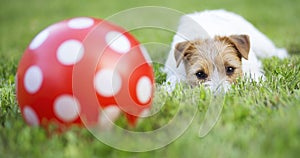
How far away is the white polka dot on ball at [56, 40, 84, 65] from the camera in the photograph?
9.87 feet

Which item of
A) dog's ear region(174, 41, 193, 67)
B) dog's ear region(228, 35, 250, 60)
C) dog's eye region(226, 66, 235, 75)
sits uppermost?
dog's ear region(228, 35, 250, 60)

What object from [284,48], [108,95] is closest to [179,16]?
[284,48]

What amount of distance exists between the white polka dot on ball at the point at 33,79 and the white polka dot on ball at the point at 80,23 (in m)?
0.43

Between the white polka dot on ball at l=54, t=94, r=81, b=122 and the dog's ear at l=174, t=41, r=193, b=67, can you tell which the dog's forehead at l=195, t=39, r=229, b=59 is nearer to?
the dog's ear at l=174, t=41, r=193, b=67

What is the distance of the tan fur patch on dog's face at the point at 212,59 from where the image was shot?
4.52 metres

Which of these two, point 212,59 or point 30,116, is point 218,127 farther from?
point 212,59

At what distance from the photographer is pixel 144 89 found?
325 centimetres

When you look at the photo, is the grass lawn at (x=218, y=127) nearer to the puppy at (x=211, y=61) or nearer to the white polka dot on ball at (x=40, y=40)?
the puppy at (x=211, y=61)

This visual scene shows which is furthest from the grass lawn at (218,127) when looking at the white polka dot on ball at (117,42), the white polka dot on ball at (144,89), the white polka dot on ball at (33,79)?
the white polka dot on ball at (117,42)

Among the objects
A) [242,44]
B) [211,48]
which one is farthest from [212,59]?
[242,44]

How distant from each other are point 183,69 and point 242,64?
0.73 meters

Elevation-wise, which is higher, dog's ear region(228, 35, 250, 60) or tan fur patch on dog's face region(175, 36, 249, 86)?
dog's ear region(228, 35, 250, 60)

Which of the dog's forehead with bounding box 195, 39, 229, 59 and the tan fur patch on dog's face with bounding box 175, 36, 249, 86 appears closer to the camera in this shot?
the tan fur patch on dog's face with bounding box 175, 36, 249, 86

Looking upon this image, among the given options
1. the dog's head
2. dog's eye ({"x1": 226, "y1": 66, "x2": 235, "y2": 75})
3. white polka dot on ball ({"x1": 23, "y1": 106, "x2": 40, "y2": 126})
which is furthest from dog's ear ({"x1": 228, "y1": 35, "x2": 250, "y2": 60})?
white polka dot on ball ({"x1": 23, "y1": 106, "x2": 40, "y2": 126})
